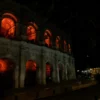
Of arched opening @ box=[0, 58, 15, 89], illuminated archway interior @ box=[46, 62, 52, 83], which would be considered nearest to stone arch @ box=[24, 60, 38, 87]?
illuminated archway interior @ box=[46, 62, 52, 83]

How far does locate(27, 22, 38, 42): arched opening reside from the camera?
22.1 metres

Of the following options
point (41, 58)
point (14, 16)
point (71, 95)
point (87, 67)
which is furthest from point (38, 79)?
point (87, 67)

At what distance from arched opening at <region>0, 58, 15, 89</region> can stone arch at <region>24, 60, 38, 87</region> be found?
2988 mm

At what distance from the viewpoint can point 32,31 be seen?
2278 cm

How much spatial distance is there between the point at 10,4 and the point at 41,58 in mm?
7906

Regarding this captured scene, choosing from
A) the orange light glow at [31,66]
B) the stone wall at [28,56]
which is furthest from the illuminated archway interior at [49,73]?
the orange light glow at [31,66]

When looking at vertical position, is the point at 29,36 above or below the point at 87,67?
above

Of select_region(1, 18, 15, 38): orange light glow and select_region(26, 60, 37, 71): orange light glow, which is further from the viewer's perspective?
select_region(26, 60, 37, 71): orange light glow

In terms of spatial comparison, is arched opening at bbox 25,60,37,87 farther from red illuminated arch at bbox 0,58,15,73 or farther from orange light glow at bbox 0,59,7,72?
orange light glow at bbox 0,59,7,72

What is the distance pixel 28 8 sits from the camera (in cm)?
2167

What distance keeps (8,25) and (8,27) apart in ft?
0.80

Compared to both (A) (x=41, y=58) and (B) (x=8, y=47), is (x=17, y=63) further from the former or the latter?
(A) (x=41, y=58)

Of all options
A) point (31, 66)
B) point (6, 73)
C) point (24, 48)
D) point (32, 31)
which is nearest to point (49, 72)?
point (31, 66)

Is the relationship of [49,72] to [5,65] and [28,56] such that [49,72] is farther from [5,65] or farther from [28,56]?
[5,65]
